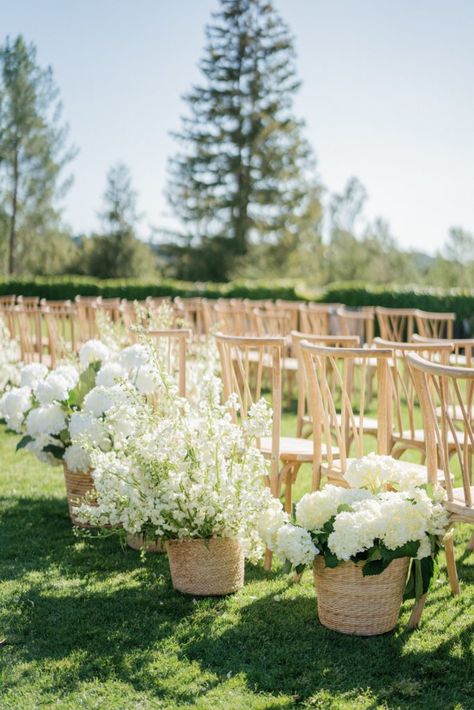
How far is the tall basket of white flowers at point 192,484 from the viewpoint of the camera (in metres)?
3.27

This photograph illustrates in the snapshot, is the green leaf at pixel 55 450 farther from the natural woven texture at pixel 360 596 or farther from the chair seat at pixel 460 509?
the chair seat at pixel 460 509

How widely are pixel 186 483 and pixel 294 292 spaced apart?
13.4 meters

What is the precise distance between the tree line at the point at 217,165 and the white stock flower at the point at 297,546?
95.9ft

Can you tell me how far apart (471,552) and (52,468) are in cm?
305

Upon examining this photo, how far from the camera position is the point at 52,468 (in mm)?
5906

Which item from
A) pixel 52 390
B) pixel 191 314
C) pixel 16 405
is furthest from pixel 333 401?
pixel 191 314

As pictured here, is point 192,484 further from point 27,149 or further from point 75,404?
point 27,149

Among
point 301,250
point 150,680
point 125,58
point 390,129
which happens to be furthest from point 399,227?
point 150,680

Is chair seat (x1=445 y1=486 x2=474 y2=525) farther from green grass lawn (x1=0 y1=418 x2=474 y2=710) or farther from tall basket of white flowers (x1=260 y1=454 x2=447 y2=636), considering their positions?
green grass lawn (x1=0 y1=418 x2=474 y2=710)

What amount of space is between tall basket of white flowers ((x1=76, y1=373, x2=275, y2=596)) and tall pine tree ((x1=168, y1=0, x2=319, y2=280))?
2877cm

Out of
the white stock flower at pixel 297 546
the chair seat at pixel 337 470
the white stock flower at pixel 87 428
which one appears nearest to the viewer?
the white stock flower at pixel 297 546

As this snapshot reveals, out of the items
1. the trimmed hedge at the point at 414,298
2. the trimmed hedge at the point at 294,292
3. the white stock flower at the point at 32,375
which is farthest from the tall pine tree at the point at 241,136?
the white stock flower at the point at 32,375

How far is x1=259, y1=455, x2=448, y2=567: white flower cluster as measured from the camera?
2.91 m

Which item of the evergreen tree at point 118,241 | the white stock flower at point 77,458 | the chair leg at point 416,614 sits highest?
the evergreen tree at point 118,241
